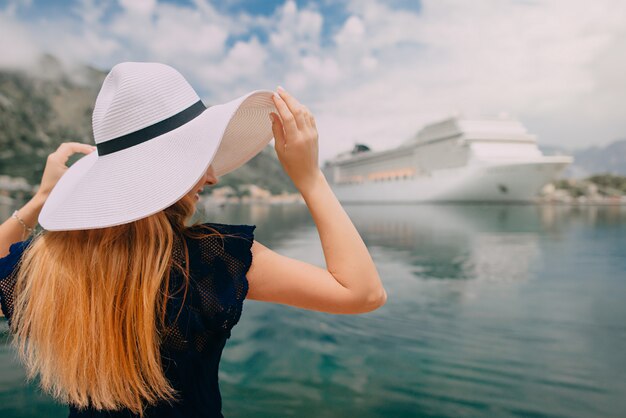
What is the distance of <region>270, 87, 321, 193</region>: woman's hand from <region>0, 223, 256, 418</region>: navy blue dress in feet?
0.40

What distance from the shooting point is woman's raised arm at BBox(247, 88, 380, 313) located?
0.71 m

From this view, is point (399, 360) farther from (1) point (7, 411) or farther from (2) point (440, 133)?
(2) point (440, 133)

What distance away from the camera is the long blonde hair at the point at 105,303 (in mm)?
698

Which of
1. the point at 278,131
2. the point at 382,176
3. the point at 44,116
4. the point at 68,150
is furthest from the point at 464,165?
the point at 44,116

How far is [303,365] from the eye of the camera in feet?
9.12

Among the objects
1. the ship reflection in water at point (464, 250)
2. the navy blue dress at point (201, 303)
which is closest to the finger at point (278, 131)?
the navy blue dress at point (201, 303)

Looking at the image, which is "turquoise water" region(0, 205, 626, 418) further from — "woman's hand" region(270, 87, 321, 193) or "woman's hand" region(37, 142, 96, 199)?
"woman's hand" region(37, 142, 96, 199)

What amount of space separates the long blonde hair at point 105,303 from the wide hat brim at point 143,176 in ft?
0.13

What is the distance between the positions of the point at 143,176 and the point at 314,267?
290 millimetres

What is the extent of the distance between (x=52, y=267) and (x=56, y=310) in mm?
69

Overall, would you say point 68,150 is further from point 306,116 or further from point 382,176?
point 382,176

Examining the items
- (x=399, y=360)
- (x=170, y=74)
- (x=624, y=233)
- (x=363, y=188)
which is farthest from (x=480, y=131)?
(x=170, y=74)

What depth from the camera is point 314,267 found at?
707mm

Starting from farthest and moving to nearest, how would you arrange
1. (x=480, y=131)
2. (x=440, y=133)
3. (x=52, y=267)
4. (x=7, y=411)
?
(x=440, y=133), (x=480, y=131), (x=7, y=411), (x=52, y=267)
